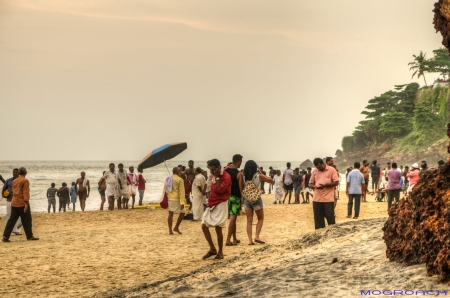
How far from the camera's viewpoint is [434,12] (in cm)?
683

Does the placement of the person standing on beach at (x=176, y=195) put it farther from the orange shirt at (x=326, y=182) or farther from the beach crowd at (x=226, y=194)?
the orange shirt at (x=326, y=182)

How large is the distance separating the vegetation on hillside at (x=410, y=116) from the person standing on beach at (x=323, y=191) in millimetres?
65466

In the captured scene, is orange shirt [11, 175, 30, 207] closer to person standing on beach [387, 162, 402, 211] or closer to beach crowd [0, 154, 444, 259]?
beach crowd [0, 154, 444, 259]

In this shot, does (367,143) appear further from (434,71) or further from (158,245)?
(158,245)

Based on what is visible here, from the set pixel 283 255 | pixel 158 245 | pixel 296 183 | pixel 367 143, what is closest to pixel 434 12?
pixel 283 255

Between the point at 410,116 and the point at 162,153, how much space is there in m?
74.1

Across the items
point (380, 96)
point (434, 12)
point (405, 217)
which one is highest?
point (380, 96)

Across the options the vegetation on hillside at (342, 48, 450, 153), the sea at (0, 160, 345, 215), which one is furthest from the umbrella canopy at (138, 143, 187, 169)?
the vegetation on hillside at (342, 48, 450, 153)

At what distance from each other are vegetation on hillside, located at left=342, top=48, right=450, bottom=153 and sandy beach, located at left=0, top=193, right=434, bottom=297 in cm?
6516

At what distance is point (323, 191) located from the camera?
42.8ft

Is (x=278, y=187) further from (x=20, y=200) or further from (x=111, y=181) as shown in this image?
(x=20, y=200)

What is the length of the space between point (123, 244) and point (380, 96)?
85.8 metres

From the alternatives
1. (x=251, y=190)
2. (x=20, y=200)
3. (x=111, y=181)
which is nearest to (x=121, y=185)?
(x=111, y=181)

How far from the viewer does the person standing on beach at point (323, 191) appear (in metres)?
13.0
